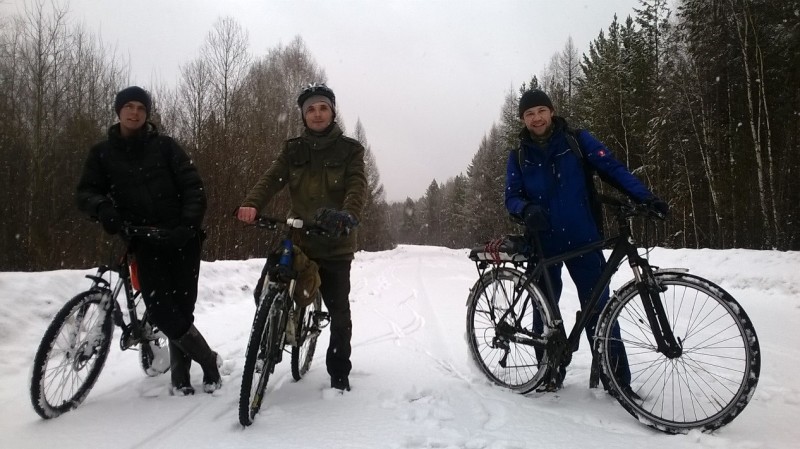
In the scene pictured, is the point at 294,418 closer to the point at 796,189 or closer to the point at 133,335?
the point at 133,335

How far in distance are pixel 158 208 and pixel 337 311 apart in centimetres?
146

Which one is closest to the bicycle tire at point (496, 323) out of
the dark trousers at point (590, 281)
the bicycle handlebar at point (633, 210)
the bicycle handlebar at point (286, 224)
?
the dark trousers at point (590, 281)

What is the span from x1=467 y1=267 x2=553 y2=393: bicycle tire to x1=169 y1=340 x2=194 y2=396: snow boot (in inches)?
82.3

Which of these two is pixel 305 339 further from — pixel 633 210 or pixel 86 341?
pixel 633 210

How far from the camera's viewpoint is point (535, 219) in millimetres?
2805

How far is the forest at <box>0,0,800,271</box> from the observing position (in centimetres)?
1267

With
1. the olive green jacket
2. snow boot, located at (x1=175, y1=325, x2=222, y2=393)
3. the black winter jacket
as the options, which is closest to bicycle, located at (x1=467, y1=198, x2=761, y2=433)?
the olive green jacket

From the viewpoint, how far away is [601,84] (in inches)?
946

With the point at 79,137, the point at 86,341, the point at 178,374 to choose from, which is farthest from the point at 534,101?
the point at 79,137

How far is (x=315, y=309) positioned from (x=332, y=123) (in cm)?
148

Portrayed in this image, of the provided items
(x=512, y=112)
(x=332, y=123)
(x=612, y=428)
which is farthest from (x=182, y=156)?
(x=512, y=112)

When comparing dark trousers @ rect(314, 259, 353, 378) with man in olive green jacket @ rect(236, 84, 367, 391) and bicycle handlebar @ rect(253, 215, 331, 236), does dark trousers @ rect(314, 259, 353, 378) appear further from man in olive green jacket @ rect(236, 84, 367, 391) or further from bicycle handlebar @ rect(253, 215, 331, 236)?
bicycle handlebar @ rect(253, 215, 331, 236)

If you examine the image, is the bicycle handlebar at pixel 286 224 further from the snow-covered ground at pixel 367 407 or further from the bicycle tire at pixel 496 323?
the bicycle tire at pixel 496 323

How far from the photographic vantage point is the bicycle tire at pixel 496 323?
9.57 feet
